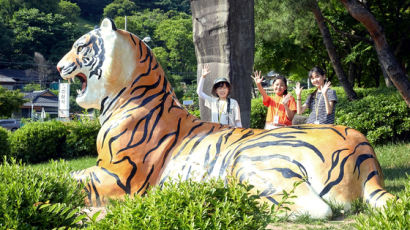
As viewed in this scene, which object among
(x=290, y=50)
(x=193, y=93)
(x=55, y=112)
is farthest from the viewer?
(x=193, y=93)

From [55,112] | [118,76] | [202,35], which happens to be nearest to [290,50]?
[202,35]

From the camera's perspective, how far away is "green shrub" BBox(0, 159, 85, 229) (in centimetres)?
232

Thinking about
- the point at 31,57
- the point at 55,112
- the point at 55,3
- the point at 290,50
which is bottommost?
the point at 55,112

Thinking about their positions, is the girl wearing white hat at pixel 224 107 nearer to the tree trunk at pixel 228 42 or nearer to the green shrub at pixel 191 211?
the tree trunk at pixel 228 42

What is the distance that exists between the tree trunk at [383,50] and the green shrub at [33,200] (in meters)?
7.45

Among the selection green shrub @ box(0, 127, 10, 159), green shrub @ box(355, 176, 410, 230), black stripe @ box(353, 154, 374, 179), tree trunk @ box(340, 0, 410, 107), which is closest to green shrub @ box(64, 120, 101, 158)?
green shrub @ box(0, 127, 10, 159)

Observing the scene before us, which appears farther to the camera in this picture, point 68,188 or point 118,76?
point 118,76

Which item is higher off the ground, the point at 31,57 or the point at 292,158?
the point at 31,57

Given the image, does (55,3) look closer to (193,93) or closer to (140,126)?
(193,93)

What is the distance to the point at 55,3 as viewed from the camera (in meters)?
81.0

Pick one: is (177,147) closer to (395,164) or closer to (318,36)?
(395,164)

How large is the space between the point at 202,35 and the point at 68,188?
12.4 feet

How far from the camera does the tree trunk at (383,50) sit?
27.1ft

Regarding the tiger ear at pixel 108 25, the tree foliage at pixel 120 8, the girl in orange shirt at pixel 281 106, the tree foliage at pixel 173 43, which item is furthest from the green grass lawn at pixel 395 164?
the tree foliage at pixel 120 8
